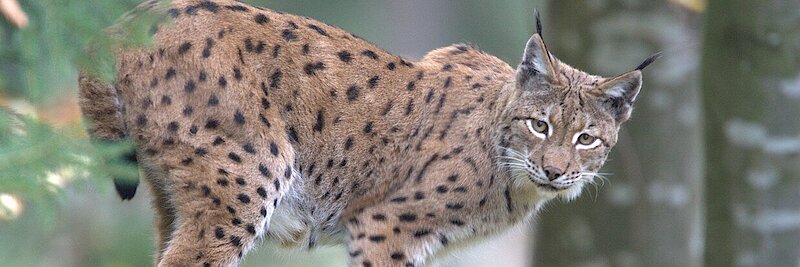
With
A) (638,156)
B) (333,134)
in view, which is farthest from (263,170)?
(638,156)

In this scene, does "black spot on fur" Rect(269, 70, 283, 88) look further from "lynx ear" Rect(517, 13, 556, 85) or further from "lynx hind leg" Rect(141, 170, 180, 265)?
"lynx ear" Rect(517, 13, 556, 85)

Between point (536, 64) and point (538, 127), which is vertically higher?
point (536, 64)

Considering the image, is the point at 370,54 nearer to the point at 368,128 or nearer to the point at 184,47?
the point at 368,128

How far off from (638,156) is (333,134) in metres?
3.15

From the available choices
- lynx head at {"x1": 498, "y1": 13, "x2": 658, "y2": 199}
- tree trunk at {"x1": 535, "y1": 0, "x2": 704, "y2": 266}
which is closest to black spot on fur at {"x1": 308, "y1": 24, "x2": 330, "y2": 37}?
lynx head at {"x1": 498, "y1": 13, "x2": 658, "y2": 199}

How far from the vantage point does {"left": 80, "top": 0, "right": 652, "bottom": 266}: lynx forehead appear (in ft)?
19.1

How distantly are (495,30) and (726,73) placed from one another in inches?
704

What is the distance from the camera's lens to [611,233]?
8703 mm

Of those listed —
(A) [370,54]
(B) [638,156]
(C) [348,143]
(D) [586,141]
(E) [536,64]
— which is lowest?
(B) [638,156]

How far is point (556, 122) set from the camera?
243 inches

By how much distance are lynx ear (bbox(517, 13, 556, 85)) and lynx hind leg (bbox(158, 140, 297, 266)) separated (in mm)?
1510

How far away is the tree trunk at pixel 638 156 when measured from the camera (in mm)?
8680

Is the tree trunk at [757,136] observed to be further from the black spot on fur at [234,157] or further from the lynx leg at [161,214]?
the lynx leg at [161,214]

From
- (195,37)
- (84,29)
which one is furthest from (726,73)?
(84,29)
